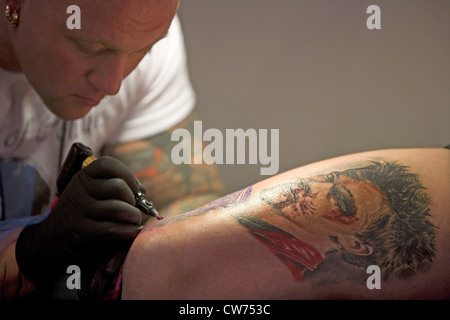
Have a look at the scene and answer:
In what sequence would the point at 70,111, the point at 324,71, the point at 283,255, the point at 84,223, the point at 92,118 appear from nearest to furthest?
the point at 283,255 → the point at 84,223 → the point at 70,111 → the point at 92,118 → the point at 324,71

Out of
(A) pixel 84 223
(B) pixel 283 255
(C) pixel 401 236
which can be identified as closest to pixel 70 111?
(A) pixel 84 223

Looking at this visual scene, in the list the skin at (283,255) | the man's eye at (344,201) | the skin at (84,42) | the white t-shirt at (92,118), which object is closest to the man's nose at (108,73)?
the skin at (84,42)

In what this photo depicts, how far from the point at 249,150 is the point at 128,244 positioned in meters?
0.78

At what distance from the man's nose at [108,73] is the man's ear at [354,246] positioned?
530 mm

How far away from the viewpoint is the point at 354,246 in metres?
0.64

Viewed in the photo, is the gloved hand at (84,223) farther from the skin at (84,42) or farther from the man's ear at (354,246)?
the man's ear at (354,246)

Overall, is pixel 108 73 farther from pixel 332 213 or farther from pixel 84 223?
pixel 332 213

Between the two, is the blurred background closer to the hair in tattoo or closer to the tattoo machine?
the tattoo machine

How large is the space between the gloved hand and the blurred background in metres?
0.65

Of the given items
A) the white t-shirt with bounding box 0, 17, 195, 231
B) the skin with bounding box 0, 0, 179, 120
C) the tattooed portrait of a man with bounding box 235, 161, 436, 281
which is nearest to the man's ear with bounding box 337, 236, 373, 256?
the tattooed portrait of a man with bounding box 235, 161, 436, 281

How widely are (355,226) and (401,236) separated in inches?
2.4

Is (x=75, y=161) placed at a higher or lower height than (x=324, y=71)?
lower

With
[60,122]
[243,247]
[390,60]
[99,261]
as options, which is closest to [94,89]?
[60,122]

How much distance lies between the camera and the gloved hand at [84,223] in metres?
0.80
